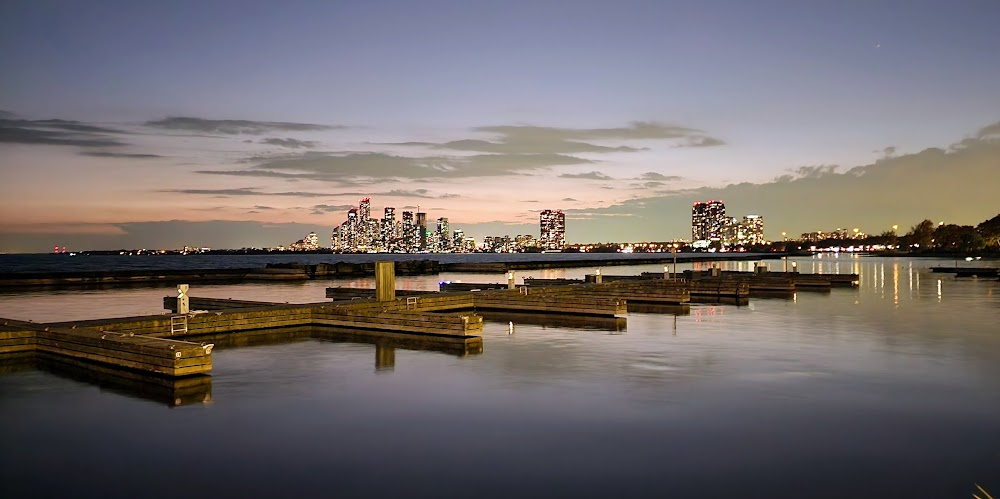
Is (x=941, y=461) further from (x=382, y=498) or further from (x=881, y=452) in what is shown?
(x=382, y=498)

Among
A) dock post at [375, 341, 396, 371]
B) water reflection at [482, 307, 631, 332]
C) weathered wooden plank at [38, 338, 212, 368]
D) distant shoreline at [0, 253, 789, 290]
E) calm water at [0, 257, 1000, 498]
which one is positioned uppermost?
distant shoreline at [0, 253, 789, 290]

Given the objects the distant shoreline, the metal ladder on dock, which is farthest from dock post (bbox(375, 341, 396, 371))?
the distant shoreline

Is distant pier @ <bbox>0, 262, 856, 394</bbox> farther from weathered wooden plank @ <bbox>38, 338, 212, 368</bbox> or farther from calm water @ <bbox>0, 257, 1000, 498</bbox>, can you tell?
calm water @ <bbox>0, 257, 1000, 498</bbox>

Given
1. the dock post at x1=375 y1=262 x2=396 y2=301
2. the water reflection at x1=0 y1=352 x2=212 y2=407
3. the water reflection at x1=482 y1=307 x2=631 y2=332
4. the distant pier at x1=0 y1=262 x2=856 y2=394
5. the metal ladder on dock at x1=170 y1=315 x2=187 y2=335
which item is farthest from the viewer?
the dock post at x1=375 y1=262 x2=396 y2=301

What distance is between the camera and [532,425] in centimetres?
1242

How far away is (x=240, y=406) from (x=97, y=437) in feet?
8.67

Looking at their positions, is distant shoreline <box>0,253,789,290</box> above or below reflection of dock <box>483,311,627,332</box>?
above

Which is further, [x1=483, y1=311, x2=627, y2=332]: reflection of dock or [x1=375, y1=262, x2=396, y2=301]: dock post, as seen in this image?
[x1=375, y1=262, x2=396, y2=301]: dock post

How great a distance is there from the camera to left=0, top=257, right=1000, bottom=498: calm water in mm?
9633

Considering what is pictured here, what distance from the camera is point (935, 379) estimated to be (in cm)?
1723

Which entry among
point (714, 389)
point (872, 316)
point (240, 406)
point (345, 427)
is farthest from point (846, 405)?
point (872, 316)

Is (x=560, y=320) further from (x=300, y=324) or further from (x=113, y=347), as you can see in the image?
(x=113, y=347)

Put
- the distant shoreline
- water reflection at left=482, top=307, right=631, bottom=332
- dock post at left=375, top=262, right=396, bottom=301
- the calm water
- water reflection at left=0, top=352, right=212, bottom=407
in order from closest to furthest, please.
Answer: the calm water
water reflection at left=0, top=352, right=212, bottom=407
water reflection at left=482, top=307, right=631, bottom=332
dock post at left=375, top=262, right=396, bottom=301
the distant shoreline

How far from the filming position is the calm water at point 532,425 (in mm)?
9633
